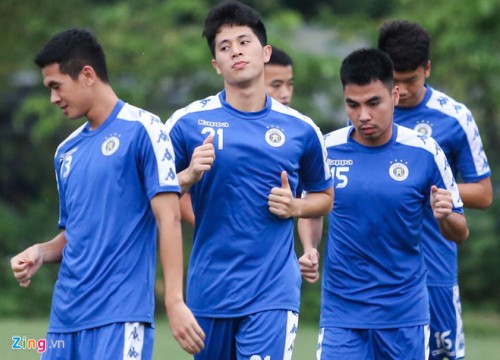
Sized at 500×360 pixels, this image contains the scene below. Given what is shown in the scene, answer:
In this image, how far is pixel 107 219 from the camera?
5.66 meters

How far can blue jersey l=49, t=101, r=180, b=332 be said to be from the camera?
5.63 m

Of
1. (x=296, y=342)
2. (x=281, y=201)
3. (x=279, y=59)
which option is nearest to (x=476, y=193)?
(x=279, y=59)

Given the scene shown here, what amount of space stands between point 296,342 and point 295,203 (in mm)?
7852

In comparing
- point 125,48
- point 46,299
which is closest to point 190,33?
point 125,48

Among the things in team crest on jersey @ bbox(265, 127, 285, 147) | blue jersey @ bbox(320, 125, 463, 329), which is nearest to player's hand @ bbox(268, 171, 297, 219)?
team crest on jersey @ bbox(265, 127, 285, 147)

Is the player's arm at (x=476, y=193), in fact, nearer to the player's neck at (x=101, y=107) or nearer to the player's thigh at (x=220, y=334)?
the player's thigh at (x=220, y=334)

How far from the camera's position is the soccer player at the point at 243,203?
6352 mm

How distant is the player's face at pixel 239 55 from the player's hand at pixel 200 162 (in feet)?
1.60

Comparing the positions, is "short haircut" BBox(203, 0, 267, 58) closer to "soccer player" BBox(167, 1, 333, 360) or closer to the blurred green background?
"soccer player" BBox(167, 1, 333, 360)

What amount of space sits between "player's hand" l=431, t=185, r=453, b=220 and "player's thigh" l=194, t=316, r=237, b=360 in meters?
1.34

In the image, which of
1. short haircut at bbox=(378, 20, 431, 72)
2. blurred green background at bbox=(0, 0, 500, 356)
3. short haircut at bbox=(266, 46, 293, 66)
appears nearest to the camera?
short haircut at bbox=(378, 20, 431, 72)

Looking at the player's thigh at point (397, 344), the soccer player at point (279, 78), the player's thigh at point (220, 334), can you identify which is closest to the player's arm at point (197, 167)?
the player's thigh at point (220, 334)

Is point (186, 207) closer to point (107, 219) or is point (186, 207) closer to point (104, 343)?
point (107, 219)

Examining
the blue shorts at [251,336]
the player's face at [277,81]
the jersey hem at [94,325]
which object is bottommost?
the jersey hem at [94,325]
